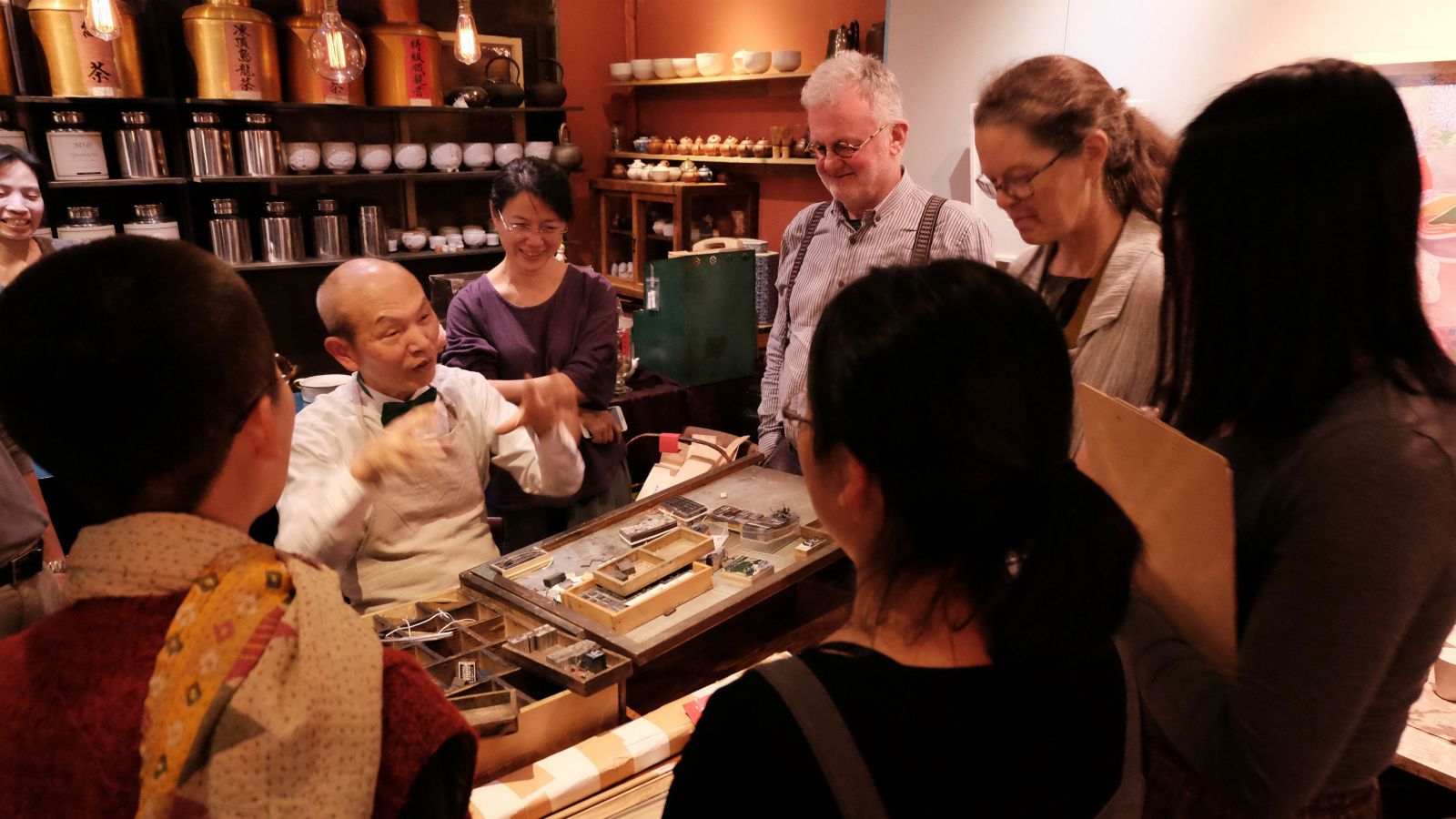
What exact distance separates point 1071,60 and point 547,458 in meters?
1.40

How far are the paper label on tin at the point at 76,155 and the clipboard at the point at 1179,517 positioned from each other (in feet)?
13.6

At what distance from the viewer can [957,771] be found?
674mm

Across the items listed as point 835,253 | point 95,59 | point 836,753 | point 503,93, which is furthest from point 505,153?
point 836,753

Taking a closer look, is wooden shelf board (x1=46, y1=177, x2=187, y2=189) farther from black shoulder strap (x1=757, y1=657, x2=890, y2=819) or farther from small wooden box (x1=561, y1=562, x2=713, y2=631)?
black shoulder strap (x1=757, y1=657, x2=890, y2=819)

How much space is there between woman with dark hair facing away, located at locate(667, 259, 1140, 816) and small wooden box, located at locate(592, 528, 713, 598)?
94cm

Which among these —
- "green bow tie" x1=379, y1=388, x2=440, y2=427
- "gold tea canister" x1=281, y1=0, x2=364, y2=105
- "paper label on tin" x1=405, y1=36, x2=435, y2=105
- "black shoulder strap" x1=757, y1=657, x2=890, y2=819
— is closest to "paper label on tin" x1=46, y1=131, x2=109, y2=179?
"gold tea canister" x1=281, y1=0, x2=364, y2=105

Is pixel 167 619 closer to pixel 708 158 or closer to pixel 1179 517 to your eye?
pixel 1179 517

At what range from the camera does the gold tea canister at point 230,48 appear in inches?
148

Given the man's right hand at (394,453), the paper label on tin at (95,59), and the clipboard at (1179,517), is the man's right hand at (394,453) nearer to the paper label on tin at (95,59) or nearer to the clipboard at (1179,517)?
the clipboard at (1179,517)

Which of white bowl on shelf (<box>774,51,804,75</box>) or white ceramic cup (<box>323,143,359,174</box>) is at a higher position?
white bowl on shelf (<box>774,51,804,75</box>)

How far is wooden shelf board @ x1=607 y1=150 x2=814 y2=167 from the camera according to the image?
15.1 feet

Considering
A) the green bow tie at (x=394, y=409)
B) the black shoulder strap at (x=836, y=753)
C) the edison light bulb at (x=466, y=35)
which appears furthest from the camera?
the edison light bulb at (x=466, y=35)

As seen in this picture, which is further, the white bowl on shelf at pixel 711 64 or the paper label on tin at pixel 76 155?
the white bowl on shelf at pixel 711 64

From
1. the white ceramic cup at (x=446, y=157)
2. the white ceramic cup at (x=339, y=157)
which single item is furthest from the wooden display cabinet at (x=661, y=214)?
the white ceramic cup at (x=339, y=157)
